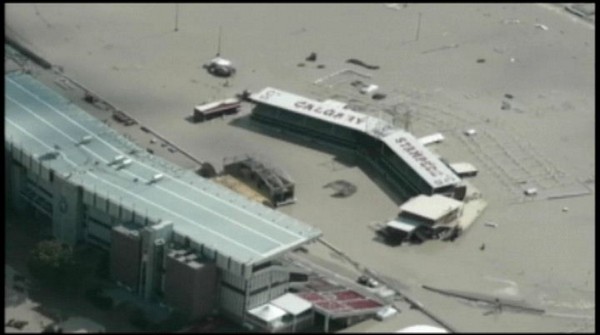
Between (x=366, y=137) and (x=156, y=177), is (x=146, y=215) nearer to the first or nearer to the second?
(x=156, y=177)

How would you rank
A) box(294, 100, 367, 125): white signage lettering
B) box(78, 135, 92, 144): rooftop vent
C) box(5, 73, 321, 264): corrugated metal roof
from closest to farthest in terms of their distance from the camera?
1. box(5, 73, 321, 264): corrugated metal roof
2. box(78, 135, 92, 144): rooftop vent
3. box(294, 100, 367, 125): white signage lettering

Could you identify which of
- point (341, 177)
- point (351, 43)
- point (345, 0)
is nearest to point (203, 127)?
point (341, 177)

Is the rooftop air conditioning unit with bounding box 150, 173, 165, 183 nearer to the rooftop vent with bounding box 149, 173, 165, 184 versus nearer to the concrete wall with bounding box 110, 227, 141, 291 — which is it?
the rooftop vent with bounding box 149, 173, 165, 184

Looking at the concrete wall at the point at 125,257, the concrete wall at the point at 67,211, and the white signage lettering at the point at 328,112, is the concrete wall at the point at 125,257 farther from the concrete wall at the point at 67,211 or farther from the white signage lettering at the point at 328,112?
the white signage lettering at the point at 328,112

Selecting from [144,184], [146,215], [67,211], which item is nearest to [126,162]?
[144,184]

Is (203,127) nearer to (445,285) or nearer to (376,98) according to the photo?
(376,98)

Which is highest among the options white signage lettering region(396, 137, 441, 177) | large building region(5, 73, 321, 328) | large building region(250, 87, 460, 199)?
large building region(5, 73, 321, 328)

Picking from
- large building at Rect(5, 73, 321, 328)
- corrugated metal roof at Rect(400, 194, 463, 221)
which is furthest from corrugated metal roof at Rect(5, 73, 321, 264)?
corrugated metal roof at Rect(400, 194, 463, 221)

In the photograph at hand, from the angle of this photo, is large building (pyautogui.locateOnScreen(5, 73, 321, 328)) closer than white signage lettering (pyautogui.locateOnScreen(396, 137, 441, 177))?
Yes
